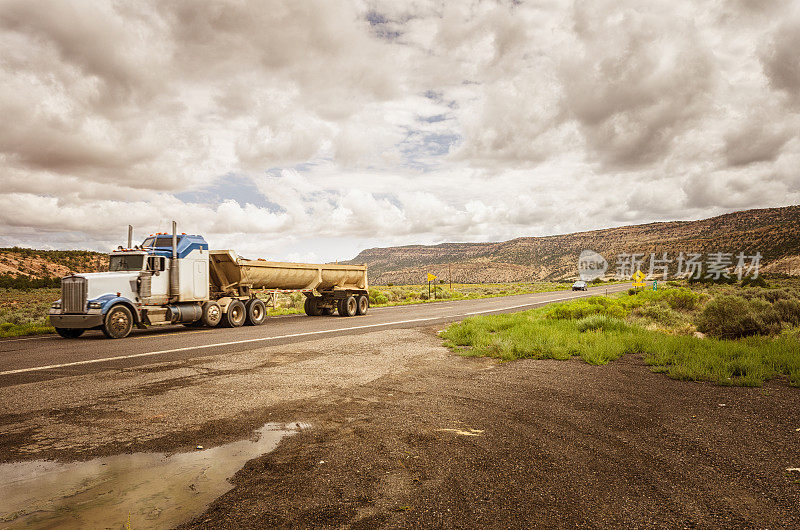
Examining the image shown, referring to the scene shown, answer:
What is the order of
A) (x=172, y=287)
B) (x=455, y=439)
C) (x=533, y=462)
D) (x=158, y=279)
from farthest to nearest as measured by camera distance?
(x=172, y=287) < (x=158, y=279) < (x=455, y=439) < (x=533, y=462)

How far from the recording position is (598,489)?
3320mm

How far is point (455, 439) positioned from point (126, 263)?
13.9m

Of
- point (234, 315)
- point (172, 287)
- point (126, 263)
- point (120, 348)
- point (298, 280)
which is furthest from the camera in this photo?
point (298, 280)

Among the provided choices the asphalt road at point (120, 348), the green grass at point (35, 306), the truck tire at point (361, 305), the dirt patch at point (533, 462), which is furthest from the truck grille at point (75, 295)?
the truck tire at point (361, 305)

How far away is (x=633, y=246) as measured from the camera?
419ft

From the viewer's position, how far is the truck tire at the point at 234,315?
52.5 ft

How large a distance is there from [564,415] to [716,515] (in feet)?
7.43

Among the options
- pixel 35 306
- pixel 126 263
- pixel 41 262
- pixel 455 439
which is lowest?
pixel 455 439

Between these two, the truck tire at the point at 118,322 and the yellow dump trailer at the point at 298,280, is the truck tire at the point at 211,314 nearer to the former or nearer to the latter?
the yellow dump trailer at the point at 298,280

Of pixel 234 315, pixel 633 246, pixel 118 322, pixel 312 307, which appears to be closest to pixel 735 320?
pixel 234 315

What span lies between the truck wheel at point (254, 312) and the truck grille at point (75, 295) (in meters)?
5.45

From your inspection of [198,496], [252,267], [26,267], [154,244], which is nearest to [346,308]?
[252,267]

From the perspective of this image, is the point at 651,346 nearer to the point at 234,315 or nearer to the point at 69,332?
the point at 234,315

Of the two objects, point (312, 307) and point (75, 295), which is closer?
point (75, 295)
